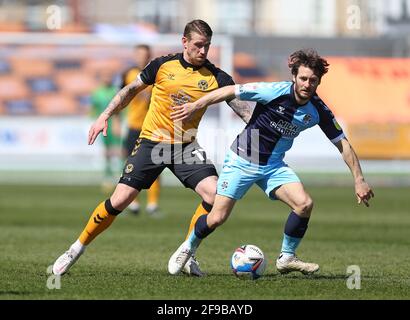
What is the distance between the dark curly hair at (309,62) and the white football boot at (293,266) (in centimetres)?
180

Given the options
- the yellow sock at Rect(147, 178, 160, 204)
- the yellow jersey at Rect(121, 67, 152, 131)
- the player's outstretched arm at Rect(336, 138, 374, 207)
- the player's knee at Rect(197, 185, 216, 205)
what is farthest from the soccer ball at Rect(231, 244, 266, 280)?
the yellow jersey at Rect(121, 67, 152, 131)

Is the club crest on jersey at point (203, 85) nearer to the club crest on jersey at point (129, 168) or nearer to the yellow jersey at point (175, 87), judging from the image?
the yellow jersey at point (175, 87)

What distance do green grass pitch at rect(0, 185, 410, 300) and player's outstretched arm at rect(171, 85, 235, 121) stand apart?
59.6 inches

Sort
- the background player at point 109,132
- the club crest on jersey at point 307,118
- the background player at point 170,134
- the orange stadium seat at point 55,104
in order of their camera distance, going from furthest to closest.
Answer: the orange stadium seat at point 55,104
the background player at point 109,132
the background player at point 170,134
the club crest on jersey at point 307,118

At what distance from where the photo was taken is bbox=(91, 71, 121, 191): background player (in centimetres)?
2442

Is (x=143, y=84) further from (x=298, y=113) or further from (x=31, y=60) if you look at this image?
(x=31, y=60)

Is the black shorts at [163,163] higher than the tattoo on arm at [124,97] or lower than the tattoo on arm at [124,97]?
lower

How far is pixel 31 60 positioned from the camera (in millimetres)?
34062

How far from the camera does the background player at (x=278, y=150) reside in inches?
391

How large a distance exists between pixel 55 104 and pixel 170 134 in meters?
23.4

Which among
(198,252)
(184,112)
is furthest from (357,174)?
(198,252)

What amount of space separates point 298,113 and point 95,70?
24.4 meters

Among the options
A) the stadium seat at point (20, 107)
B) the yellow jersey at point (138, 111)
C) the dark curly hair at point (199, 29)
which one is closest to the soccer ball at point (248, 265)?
the dark curly hair at point (199, 29)
